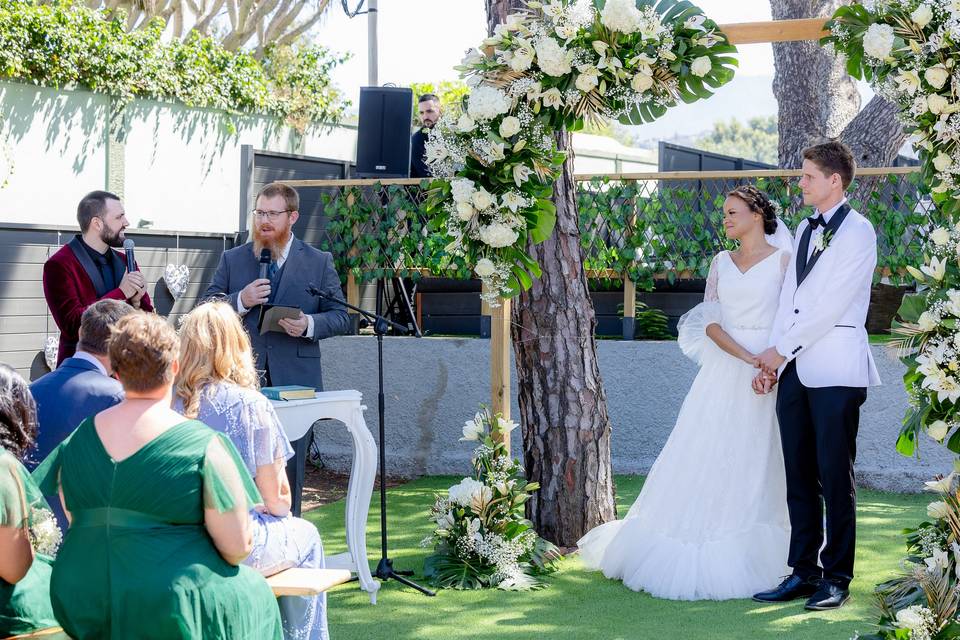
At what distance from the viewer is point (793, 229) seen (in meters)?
7.17

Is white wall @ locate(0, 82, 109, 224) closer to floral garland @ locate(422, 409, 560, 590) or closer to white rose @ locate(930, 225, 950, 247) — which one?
floral garland @ locate(422, 409, 560, 590)

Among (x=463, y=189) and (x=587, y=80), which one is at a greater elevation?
(x=587, y=80)

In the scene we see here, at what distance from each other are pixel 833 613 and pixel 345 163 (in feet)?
19.7

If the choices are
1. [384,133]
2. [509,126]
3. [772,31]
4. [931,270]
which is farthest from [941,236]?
[384,133]

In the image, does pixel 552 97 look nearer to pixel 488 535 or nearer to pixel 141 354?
pixel 488 535

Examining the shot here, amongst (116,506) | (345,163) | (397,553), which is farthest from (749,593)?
(345,163)

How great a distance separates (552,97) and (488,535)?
1.92m

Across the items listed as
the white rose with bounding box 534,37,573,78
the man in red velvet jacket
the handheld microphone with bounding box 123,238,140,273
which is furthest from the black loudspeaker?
the white rose with bounding box 534,37,573,78

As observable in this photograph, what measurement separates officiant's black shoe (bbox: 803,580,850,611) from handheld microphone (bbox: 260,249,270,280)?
2.85m

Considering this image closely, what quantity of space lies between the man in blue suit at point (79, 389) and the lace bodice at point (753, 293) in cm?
A: 263

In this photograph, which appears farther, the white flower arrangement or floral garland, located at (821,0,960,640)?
floral garland, located at (821,0,960,640)

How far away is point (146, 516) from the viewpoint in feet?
8.92

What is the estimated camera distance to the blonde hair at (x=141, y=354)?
9.16ft

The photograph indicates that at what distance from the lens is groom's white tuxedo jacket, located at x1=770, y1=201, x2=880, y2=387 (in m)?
4.48
